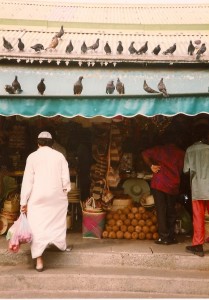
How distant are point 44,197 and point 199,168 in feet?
8.41

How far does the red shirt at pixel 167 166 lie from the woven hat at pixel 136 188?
4.20 feet

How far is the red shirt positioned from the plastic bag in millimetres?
2359

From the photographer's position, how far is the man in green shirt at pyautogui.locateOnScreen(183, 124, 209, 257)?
19.8ft

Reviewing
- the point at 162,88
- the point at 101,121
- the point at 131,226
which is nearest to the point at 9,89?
the point at 162,88

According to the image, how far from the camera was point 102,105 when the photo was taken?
231 inches

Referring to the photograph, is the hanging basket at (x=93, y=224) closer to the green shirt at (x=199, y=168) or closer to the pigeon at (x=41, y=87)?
the green shirt at (x=199, y=168)

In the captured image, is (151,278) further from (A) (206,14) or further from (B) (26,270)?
(A) (206,14)

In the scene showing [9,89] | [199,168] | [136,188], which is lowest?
[136,188]

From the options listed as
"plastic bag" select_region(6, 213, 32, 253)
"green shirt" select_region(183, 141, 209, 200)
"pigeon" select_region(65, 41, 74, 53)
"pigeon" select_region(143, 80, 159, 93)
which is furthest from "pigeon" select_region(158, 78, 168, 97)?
"plastic bag" select_region(6, 213, 32, 253)

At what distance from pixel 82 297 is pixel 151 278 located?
105 cm

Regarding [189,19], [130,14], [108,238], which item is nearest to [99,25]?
[130,14]

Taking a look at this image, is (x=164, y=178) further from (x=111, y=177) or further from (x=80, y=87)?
(x=80, y=87)

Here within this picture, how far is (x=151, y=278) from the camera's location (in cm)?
554

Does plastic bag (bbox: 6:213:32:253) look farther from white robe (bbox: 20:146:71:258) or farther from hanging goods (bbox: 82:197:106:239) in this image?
hanging goods (bbox: 82:197:106:239)
